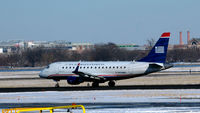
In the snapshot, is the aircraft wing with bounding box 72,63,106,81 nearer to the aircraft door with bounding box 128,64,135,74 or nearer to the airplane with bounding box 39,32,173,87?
the airplane with bounding box 39,32,173,87

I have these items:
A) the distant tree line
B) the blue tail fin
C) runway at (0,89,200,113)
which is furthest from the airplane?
the distant tree line

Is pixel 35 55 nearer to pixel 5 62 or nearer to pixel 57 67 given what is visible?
pixel 5 62

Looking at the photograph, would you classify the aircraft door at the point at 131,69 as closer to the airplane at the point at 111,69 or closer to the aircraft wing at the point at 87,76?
the airplane at the point at 111,69

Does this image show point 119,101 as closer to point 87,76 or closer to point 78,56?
point 87,76

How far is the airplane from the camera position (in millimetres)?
53969

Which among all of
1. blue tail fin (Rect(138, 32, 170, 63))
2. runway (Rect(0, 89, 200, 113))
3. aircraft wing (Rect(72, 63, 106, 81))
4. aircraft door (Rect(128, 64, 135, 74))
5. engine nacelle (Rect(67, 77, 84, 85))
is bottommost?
runway (Rect(0, 89, 200, 113))

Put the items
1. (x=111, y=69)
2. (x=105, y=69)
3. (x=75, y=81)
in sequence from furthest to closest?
(x=105, y=69)
(x=111, y=69)
(x=75, y=81)

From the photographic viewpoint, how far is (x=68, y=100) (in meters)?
38.4

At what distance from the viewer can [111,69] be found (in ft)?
182

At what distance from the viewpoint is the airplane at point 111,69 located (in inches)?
2125

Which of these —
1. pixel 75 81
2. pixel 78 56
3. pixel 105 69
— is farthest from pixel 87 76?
pixel 78 56

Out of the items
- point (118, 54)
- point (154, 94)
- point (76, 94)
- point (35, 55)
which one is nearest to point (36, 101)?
point (76, 94)

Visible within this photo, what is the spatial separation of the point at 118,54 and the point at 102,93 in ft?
324

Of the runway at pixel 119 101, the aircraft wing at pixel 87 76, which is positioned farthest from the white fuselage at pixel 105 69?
the runway at pixel 119 101
